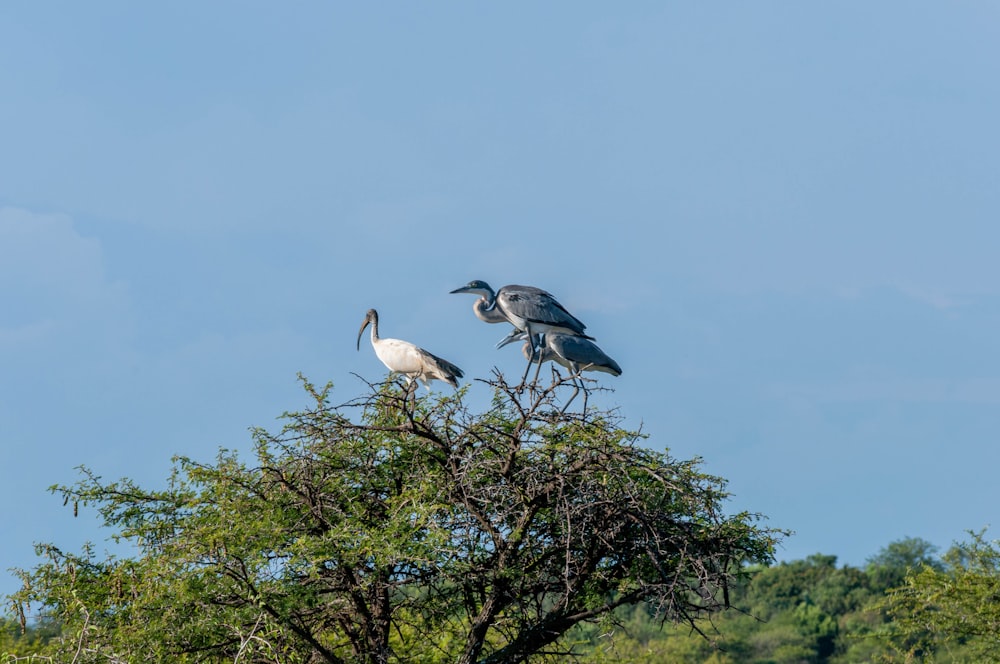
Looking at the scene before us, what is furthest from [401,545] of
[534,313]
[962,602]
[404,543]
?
[962,602]

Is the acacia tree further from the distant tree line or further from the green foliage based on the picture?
the green foliage

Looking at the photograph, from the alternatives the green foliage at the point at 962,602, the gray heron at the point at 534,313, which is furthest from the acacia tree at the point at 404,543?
the green foliage at the point at 962,602

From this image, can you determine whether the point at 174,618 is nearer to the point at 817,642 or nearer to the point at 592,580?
the point at 592,580

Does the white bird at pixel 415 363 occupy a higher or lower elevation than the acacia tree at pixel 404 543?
higher

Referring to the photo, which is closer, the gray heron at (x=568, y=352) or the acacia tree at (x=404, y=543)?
the acacia tree at (x=404, y=543)

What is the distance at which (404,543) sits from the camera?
35.2 feet

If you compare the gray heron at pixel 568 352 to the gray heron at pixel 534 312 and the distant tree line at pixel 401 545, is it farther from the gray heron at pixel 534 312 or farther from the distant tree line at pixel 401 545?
the distant tree line at pixel 401 545

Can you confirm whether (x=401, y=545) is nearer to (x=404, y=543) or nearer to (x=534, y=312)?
(x=404, y=543)

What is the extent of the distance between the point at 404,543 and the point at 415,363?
4.62m

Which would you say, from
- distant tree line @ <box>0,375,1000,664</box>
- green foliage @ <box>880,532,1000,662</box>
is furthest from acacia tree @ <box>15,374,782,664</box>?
green foliage @ <box>880,532,1000,662</box>

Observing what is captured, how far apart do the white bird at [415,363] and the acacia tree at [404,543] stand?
268cm

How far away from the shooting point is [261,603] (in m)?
10.5

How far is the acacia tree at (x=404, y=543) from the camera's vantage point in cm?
1085

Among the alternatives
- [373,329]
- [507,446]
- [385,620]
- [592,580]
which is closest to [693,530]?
[592,580]
